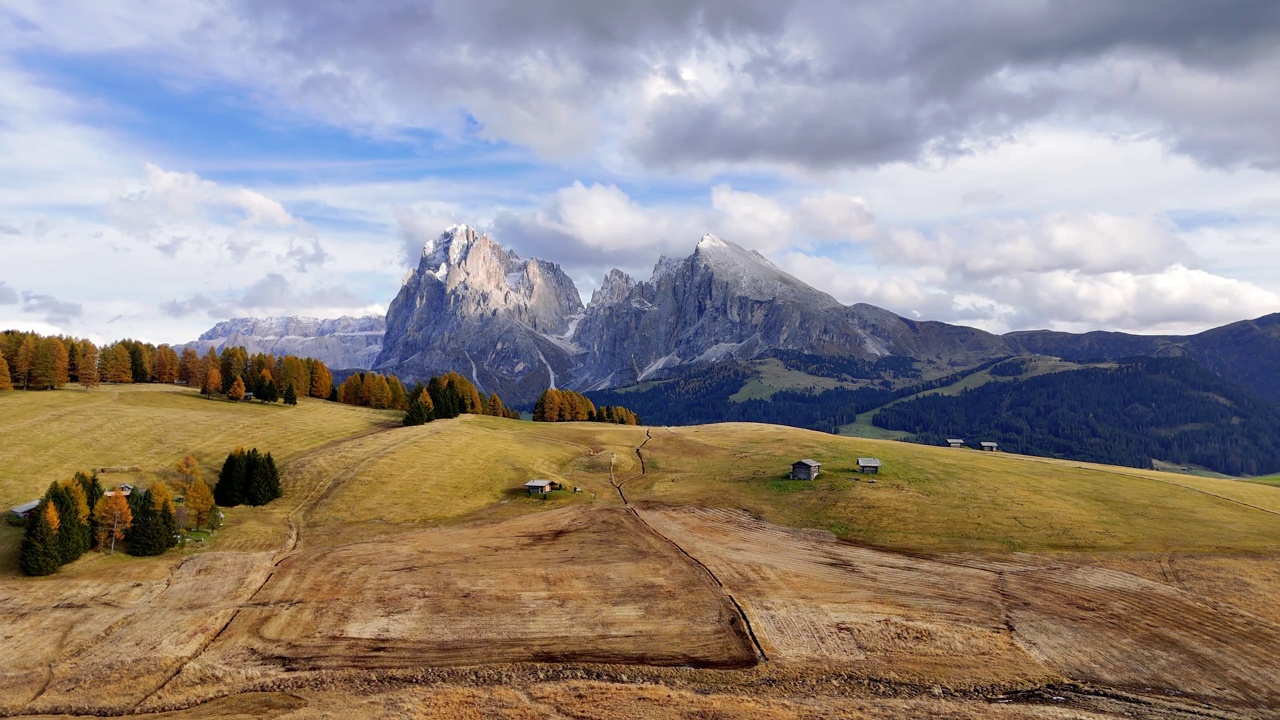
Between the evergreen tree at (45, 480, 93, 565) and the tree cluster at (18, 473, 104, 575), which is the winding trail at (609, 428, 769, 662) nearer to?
the evergreen tree at (45, 480, 93, 565)

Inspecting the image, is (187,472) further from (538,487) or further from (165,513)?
(538,487)

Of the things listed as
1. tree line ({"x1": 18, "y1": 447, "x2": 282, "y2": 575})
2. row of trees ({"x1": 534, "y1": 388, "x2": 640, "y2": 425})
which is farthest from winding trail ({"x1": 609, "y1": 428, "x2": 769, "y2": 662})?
row of trees ({"x1": 534, "y1": 388, "x2": 640, "y2": 425})

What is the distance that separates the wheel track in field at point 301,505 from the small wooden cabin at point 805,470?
187 feet

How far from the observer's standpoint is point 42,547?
56.3 meters

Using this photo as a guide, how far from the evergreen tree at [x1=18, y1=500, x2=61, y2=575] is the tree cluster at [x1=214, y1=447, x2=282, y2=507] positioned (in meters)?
19.9

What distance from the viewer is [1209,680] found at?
129 ft

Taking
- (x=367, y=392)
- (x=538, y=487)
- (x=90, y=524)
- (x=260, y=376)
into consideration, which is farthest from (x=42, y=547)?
(x=367, y=392)

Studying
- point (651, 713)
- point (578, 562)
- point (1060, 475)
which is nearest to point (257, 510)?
point (578, 562)

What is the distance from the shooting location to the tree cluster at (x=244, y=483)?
77.8 meters

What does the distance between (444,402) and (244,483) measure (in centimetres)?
5181

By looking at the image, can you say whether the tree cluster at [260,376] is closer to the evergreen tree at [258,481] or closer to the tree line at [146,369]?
the tree line at [146,369]

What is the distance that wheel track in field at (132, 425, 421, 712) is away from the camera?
133ft

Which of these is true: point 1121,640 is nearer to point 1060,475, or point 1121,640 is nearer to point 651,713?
point 651,713

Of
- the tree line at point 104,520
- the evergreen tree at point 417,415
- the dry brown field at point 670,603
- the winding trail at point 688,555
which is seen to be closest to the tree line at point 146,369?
the evergreen tree at point 417,415
